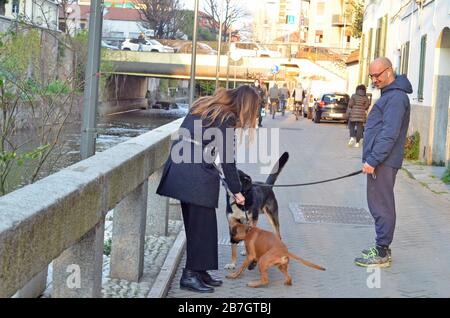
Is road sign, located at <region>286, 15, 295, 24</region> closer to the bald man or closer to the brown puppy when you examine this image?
the bald man

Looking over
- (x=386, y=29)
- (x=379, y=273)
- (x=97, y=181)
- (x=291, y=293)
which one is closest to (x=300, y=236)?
(x=379, y=273)

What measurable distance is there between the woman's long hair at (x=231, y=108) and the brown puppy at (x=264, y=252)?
1.04 m

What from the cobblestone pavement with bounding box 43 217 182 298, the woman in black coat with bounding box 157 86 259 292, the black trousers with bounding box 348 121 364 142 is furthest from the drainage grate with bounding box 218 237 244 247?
the black trousers with bounding box 348 121 364 142

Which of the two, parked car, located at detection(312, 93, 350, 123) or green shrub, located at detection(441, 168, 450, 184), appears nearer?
green shrub, located at detection(441, 168, 450, 184)

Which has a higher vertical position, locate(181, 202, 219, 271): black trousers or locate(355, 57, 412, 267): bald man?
locate(355, 57, 412, 267): bald man

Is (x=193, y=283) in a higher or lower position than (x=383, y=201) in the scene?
lower

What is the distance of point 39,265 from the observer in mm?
3752

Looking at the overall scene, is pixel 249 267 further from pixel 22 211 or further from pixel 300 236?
pixel 22 211

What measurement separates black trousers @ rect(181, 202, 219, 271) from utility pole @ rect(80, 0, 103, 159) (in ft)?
3.51

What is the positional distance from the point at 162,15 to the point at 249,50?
16.2 meters

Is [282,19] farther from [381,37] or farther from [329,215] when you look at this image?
[329,215]

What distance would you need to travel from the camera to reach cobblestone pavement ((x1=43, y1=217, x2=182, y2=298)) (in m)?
6.20

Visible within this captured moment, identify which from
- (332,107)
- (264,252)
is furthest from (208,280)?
(332,107)

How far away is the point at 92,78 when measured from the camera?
22.9 ft
